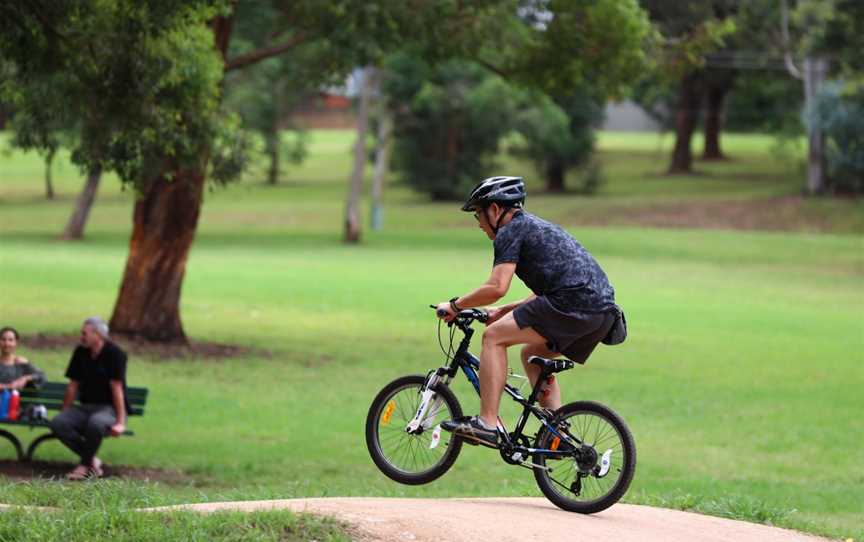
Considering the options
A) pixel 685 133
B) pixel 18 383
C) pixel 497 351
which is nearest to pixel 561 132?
pixel 685 133

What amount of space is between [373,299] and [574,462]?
2212 centimetres

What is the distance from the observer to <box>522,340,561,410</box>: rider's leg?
811cm

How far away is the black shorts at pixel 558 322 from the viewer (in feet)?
25.8

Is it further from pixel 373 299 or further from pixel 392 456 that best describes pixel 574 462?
pixel 373 299

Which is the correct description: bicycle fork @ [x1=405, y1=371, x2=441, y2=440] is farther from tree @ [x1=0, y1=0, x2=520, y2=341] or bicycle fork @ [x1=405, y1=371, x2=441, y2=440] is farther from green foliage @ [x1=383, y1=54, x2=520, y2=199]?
green foliage @ [x1=383, y1=54, x2=520, y2=199]

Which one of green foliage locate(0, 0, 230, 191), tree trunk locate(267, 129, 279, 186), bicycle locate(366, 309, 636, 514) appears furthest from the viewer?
tree trunk locate(267, 129, 279, 186)

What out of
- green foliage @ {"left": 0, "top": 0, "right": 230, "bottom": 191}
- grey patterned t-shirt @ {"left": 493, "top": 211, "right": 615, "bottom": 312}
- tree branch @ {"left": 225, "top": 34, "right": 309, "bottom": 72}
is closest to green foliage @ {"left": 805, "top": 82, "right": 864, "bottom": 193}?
tree branch @ {"left": 225, "top": 34, "right": 309, "bottom": 72}

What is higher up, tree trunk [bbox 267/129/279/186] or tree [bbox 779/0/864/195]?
tree [bbox 779/0/864/195]

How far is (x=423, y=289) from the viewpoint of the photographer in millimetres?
32219

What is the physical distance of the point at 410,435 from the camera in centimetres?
838

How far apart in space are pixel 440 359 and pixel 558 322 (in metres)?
13.1

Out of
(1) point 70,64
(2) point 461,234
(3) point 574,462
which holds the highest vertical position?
(1) point 70,64

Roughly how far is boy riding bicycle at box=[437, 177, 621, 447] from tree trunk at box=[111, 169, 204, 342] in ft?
42.8

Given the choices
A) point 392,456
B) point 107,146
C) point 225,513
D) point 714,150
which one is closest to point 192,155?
point 107,146
